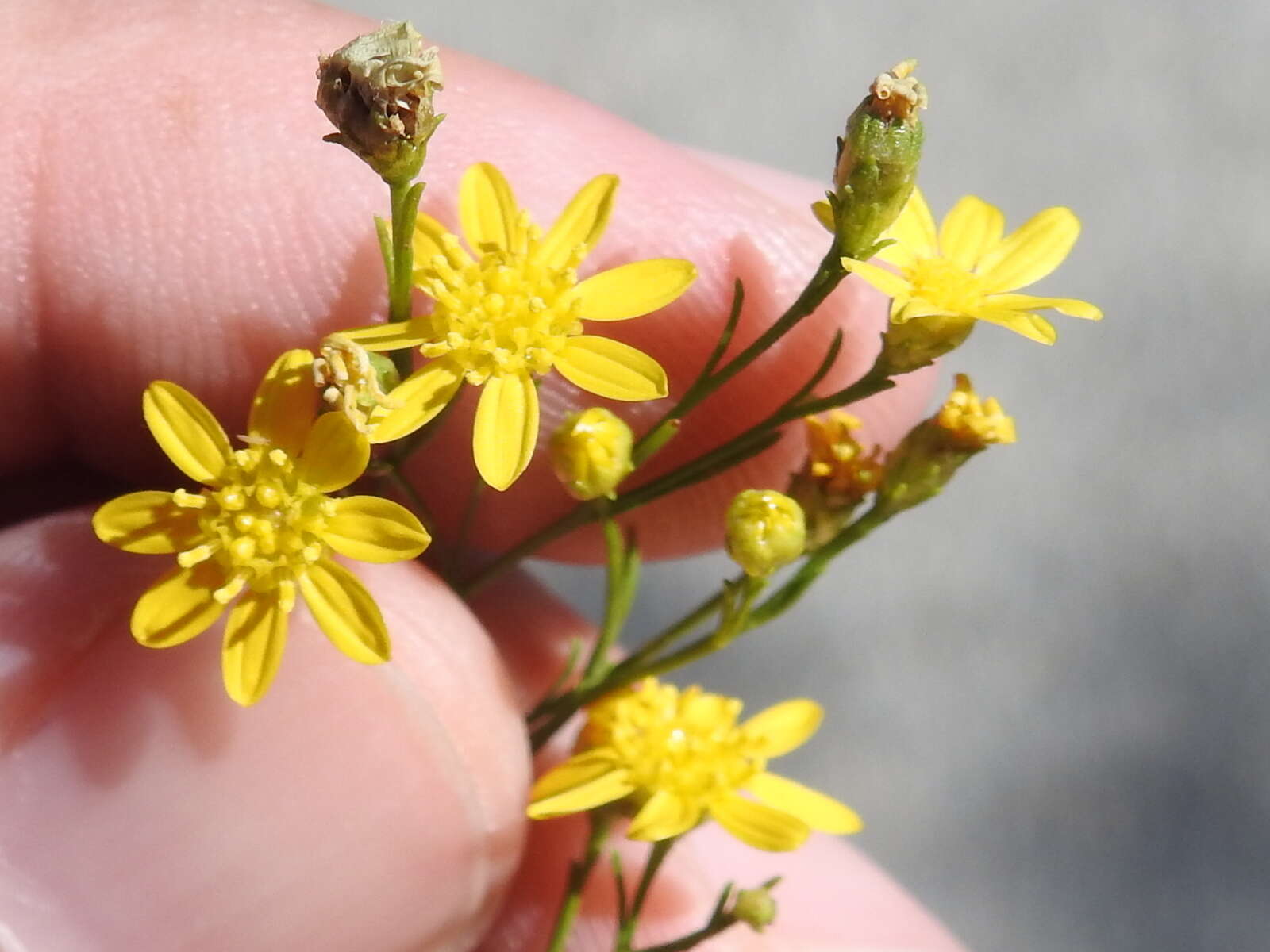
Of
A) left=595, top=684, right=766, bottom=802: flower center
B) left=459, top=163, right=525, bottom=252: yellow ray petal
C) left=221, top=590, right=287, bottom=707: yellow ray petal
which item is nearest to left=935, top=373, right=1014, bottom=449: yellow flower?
left=595, top=684, right=766, bottom=802: flower center

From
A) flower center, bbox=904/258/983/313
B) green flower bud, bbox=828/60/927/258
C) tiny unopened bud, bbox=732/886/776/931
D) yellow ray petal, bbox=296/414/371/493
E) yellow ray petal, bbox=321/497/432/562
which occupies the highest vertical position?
green flower bud, bbox=828/60/927/258

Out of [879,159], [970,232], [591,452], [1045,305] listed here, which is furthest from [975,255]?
[591,452]

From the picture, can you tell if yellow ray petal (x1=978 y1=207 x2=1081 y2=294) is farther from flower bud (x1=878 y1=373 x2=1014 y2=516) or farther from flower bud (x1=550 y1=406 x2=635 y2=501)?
flower bud (x1=550 y1=406 x2=635 y2=501)

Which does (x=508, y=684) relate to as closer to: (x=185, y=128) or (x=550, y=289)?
(x=550, y=289)

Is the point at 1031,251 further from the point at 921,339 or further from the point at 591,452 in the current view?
the point at 591,452

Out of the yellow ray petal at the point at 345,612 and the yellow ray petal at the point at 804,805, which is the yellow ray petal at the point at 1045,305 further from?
the yellow ray petal at the point at 345,612

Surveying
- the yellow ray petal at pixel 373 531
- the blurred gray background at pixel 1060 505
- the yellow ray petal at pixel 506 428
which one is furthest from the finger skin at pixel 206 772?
the blurred gray background at pixel 1060 505

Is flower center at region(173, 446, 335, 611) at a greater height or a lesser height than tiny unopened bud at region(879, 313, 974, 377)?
lesser
